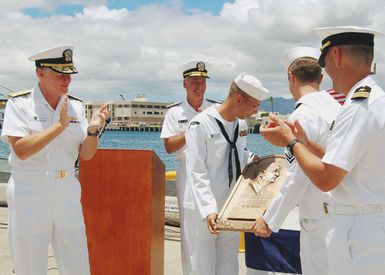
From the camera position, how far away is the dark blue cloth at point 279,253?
442 centimetres

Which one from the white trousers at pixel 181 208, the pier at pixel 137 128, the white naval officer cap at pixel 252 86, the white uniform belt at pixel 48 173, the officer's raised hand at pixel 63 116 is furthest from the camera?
the pier at pixel 137 128

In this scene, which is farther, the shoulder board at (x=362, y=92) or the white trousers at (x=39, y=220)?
the white trousers at (x=39, y=220)

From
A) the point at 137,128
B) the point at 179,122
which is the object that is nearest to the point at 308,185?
the point at 179,122

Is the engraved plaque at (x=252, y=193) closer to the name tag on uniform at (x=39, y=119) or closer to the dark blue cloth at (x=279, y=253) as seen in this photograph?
the dark blue cloth at (x=279, y=253)

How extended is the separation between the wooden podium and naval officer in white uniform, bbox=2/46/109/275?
1.56ft

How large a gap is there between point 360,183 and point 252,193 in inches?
58.3

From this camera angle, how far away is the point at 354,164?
2.42 metres

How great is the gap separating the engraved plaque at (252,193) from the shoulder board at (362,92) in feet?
4.83

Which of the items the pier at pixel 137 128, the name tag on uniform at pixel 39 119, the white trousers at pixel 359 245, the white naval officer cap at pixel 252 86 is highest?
the pier at pixel 137 128

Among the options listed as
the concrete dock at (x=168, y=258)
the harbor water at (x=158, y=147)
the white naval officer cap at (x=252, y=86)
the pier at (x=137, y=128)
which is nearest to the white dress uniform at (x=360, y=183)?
the white naval officer cap at (x=252, y=86)

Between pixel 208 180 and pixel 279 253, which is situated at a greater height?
pixel 208 180

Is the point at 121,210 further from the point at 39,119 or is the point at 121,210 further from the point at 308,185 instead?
the point at 308,185

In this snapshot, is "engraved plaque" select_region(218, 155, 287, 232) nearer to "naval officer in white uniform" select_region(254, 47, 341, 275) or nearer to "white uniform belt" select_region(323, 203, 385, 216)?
"naval officer in white uniform" select_region(254, 47, 341, 275)

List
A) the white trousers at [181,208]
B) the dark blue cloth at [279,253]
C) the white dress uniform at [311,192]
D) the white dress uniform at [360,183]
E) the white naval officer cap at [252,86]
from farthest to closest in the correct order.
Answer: the white trousers at [181,208], the dark blue cloth at [279,253], the white naval officer cap at [252,86], the white dress uniform at [311,192], the white dress uniform at [360,183]
